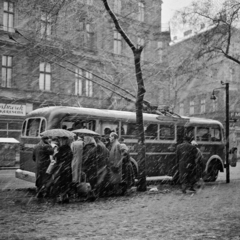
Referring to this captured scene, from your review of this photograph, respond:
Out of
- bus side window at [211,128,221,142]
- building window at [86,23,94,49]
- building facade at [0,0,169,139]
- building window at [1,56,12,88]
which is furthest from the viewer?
building window at [86,23,94,49]

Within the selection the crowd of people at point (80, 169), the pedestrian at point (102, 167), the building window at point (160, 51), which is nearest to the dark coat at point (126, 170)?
the crowd of people at point (80, 169)

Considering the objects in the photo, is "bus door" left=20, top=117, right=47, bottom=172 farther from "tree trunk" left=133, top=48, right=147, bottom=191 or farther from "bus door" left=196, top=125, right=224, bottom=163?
"bus door" left=196, top=125, right=224, bottom=163

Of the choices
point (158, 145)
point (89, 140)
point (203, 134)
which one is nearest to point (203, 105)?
point (203, 134)

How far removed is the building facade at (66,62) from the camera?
2792 cm

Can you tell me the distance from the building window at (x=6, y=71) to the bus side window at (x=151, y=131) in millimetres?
15779

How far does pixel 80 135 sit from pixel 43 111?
94.9 inches

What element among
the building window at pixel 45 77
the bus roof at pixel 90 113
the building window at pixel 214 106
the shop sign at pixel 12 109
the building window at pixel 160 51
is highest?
the building window at pixel 160 51

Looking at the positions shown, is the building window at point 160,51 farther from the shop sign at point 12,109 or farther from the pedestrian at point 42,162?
the pedestrian at point 42,162

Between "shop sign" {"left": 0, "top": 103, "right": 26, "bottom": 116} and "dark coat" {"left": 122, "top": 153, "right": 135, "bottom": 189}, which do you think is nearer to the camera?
"dark coat" {"left": 122, "top": 153, "right": 135, "bottom": 189}

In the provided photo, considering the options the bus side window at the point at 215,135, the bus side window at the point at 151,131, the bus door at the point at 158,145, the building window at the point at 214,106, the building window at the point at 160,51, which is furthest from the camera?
the building window at the point at 214,106

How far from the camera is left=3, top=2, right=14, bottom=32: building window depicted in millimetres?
28438

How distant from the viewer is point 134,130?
48.8 feet

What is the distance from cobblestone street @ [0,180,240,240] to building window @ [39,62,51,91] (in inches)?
754

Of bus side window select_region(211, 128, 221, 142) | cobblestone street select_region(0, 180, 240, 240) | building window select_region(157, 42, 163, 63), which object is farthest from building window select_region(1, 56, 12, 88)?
cobblestone street select_region(0, 180, 240, 240)
